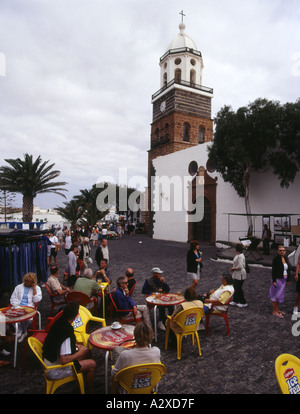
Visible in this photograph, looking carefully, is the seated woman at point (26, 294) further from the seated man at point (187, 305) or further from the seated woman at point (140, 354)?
the seated woman at point (140, 354)

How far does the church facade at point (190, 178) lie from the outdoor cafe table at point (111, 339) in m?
13.5

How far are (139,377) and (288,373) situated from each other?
151cm

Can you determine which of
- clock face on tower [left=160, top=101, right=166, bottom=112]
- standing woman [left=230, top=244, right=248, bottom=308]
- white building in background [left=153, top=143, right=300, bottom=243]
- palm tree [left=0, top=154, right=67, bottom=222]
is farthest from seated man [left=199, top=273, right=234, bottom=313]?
clock face on tower [left=160, top=101, right=166, bottom=112]

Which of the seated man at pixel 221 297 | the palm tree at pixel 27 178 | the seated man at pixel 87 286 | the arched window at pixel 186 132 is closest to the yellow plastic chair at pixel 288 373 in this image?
the seated man at pixel 221 297

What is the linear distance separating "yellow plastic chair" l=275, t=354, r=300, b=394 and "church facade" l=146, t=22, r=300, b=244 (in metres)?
14.1

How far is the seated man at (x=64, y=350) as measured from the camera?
10.5 ft

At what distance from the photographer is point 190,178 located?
23.6 metres

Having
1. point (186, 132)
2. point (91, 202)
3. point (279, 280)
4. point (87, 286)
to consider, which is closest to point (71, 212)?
point (91, 202)

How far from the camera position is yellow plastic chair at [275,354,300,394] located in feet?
8.34

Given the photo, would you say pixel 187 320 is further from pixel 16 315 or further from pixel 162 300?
pixel 16 315

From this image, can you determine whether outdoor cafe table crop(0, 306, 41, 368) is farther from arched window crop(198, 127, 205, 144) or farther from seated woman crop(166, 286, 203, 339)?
arched window crop(198, 127, 205, 144)

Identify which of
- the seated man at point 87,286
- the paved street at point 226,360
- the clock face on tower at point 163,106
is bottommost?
the paved street at point 226,360
